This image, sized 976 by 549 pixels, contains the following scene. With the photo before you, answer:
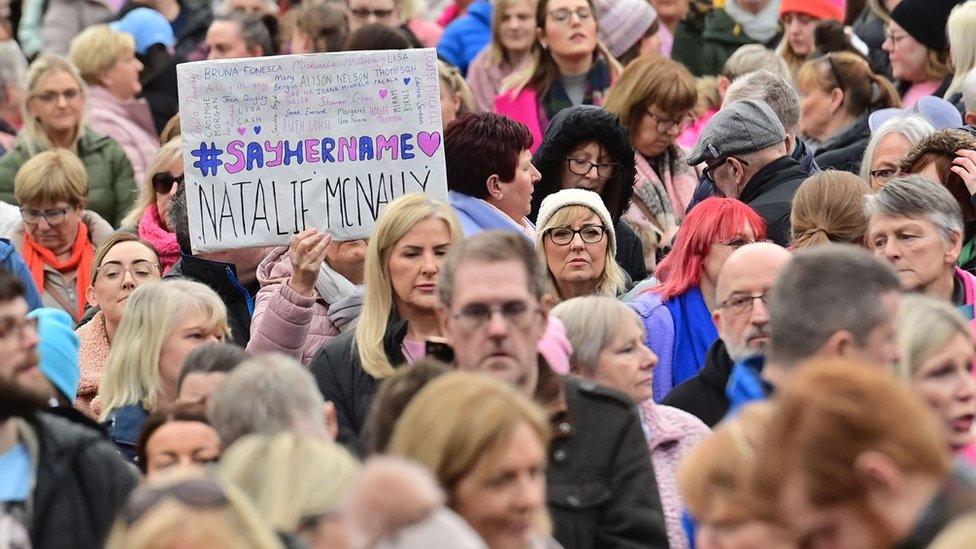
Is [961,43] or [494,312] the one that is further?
[961,43]

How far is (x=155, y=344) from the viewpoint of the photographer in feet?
26.6

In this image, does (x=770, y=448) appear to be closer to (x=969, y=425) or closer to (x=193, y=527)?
(x=193, y=527)

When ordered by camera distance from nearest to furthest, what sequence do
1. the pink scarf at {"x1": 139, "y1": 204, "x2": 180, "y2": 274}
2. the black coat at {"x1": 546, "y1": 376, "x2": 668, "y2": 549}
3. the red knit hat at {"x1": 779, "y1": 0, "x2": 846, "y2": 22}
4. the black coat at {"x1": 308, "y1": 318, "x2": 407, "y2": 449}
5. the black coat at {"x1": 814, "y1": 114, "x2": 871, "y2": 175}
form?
the black coat at {"x1": 546, "y1": 376, "x2": 668, "y2": 549}, the black coat at {"x1": 308, "y1": 318, "x2": 407, "y2": 449}, the pink scarf at {"x1": 139, "y1": 204, "x2": 180, "y2": 274}, the black coat at {"x1": 814, "y1": 114, "x2": 871, "y2": 175}, the red knit hat at {"x1": 779, "y1": 0, "x2": 846, "y2": 22}

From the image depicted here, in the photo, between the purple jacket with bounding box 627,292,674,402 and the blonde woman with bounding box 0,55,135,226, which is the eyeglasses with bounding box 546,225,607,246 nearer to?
the purple jacket with bounding box 627,292,674,402

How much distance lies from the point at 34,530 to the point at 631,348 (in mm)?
2378

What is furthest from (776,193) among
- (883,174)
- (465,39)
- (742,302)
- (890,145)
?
(465,39)

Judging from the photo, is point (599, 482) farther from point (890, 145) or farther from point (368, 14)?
point (368, 14)

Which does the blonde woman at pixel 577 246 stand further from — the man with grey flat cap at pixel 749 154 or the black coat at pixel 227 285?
the black coat at pixel 227 285

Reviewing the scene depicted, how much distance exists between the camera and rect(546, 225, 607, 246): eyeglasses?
9.29m

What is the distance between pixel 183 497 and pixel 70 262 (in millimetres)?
6580

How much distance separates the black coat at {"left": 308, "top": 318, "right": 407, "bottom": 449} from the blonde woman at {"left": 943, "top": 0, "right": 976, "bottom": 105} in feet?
15.3

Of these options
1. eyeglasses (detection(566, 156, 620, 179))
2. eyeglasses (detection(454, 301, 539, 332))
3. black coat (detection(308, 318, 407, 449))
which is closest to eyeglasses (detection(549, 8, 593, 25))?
eyeglasses (detection(566, 156, 620, 179))

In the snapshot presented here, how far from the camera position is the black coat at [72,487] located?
5824 mm

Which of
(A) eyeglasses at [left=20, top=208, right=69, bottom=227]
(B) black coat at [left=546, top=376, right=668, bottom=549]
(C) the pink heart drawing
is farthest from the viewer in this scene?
(A) eyeglasses at [left=20, top=208, right=69, bottom=227]
